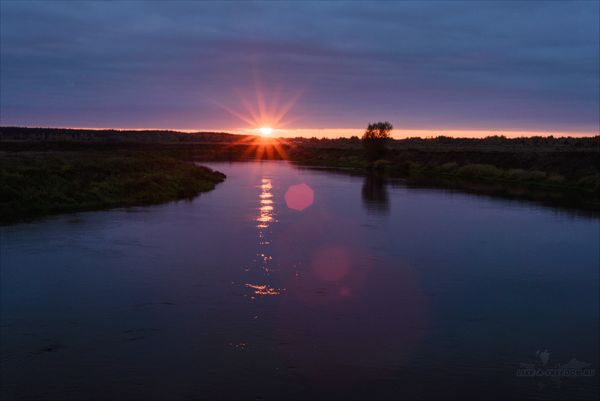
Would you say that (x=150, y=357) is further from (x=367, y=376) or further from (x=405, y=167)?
(x=405, y=167)

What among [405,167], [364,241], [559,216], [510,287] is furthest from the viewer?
[405,167]

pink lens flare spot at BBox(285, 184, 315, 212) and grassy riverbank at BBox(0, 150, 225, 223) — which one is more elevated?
grassy riverbank at BBox(0, 150, 225, 223)

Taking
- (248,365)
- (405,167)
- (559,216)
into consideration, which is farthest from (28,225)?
(405,167)

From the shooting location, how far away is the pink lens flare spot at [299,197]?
37.7 meters

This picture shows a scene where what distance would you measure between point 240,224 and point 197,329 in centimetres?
1563

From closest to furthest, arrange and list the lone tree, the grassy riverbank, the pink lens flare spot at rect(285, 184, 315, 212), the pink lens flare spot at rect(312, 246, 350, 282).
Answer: the pink lens flare spot at rect(312, 246, 350, 282) → the grassy riverbank → the pink lens flare spot at rect(285, 184, 315, 212) → the lone tree

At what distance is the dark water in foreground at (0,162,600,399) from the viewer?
10.8 metres

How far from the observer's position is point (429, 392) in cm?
1041

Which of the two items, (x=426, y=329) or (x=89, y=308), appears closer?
(x=426, y=329)

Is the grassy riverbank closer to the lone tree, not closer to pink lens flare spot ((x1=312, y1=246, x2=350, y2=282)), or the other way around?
pink lens flare spot ((x1=312, y1=246, x2=350, y2=282))

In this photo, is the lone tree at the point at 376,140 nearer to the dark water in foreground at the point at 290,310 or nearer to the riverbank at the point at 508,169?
the riverbank at the point at 508,169

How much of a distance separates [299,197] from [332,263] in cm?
2252

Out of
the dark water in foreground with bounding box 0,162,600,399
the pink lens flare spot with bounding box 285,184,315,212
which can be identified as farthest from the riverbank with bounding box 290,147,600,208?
the dark water in foreground with bounding box 0,162,600,399

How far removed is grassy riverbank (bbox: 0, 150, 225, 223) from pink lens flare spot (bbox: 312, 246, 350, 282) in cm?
1685
